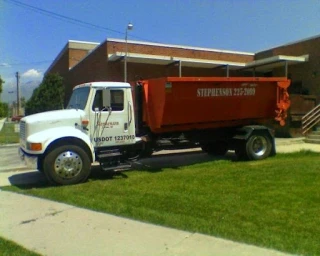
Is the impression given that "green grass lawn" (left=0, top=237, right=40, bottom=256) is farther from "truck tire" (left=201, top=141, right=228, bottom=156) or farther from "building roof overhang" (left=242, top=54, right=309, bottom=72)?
"building roof overhang" (left=242, top=54, right=309, bottom=72)

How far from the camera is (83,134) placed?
28.9ft

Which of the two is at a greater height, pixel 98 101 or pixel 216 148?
pixel 98 101

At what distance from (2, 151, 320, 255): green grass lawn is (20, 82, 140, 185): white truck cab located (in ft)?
1.62

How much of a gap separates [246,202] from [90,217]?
8.72ft

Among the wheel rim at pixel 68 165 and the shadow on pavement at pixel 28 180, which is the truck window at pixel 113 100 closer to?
the wheel rim at pixel 68 165

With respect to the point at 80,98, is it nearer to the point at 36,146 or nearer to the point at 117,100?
the point at 117,100

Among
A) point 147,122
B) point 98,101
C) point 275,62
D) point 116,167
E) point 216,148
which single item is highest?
point 275,62

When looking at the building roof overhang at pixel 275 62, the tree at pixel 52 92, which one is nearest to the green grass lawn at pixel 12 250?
the building roof overhang at pixel 275 62

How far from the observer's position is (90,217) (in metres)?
5.89

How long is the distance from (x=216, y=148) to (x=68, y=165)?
570 cm

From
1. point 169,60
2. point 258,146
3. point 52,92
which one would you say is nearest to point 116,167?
point 258,146

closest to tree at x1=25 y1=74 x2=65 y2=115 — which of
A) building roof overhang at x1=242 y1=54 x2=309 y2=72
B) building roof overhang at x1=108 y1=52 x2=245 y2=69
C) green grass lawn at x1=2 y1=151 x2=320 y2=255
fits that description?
building roof overhang at x1=108 y1=52 x2=245 y2=69

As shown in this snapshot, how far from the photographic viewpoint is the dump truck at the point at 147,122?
8.53 metres

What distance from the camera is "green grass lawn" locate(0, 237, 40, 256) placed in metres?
4.43
